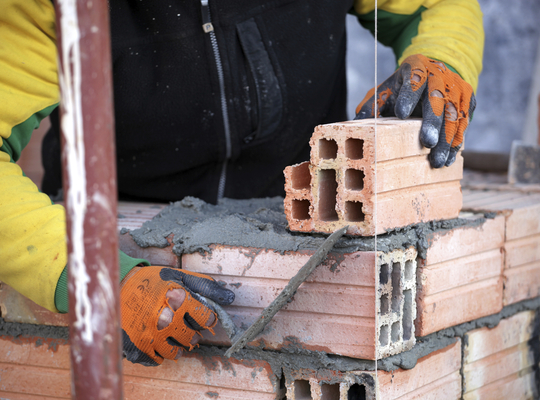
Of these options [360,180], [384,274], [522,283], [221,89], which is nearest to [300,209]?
[360,180]

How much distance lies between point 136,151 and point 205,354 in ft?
3.14

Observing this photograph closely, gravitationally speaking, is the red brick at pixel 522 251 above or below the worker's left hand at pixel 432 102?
below

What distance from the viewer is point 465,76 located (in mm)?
2068

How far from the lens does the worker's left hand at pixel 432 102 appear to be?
5.74ft

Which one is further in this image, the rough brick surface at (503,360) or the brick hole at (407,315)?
the rough brick surface at (503,360)

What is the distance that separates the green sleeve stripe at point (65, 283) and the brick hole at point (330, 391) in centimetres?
65

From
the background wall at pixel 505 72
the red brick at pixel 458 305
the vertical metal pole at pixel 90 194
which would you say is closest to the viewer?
the vertical metal pole at pixel 90 194

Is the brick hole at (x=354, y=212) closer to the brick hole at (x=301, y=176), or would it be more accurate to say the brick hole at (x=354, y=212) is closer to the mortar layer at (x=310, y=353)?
the brick hole at (x=301, y=176)

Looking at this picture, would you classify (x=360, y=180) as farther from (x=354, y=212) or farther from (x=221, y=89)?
(x=221, y=89)

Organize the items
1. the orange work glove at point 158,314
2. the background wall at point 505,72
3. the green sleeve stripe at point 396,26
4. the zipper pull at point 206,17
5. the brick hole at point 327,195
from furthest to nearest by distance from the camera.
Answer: the background wall at point 505,72 → the green sleeve stripe at point 396,26 → the zipper pull at point 206,17 → the brick hole at point 327,195 → the orange work glove at point 158,314

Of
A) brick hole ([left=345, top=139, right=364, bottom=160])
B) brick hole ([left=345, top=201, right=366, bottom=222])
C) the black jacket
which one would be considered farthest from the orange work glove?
the black jacket

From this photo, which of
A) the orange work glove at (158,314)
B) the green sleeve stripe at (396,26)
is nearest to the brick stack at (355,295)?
the orange work glove at (158,314)

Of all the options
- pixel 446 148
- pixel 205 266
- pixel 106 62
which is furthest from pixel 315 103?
pixel 106 62

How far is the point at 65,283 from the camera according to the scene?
1582 mm
